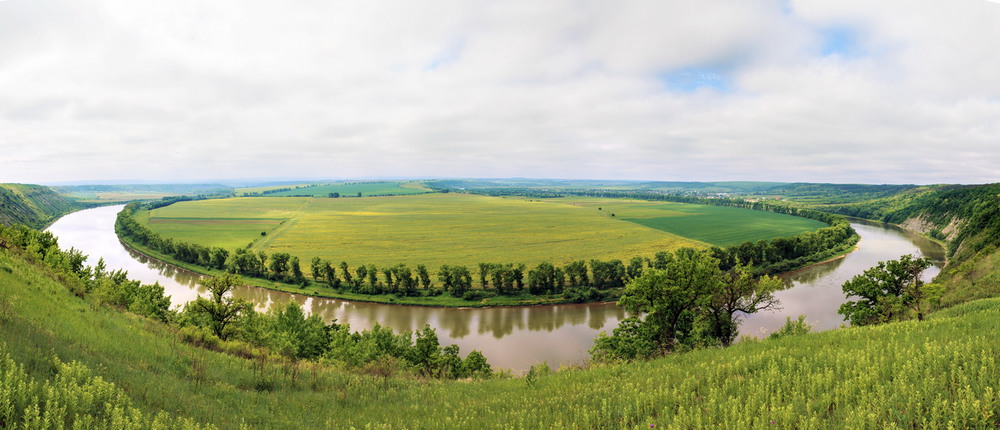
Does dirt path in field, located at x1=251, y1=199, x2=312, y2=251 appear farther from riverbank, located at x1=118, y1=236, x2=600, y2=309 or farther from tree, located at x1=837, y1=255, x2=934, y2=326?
tree, located at x1=837, y1=255, x2=934, y2=326

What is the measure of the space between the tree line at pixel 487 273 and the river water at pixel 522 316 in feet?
10.8

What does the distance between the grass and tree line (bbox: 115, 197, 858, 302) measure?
3986 cm

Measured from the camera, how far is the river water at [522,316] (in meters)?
37.9

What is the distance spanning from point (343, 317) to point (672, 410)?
48.3 meters

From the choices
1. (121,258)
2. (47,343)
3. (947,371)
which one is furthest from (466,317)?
(121,258)

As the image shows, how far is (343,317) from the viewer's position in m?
47.2

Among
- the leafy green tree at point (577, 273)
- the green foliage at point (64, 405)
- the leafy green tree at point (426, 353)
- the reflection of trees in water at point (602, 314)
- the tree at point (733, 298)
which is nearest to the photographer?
the green foliage at point (64, 405)

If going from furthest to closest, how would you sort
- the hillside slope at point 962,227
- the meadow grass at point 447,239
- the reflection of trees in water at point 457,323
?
1. the meadow grass at point 447,239
2. the reflection of trees in water at point 457,323
3. the hillside slope at point 962,227

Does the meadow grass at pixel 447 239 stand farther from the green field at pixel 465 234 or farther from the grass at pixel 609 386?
the grass at pixel 609 386

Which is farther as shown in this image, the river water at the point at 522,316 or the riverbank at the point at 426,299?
the riverbank at the point at 426,299

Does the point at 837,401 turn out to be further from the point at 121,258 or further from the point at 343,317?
the point at 121,258

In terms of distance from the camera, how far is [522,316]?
47812 millimetres

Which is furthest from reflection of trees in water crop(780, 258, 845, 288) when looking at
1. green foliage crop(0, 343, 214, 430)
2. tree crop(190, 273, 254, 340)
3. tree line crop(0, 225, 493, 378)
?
green foliage crop(0, 343, 214, 430)

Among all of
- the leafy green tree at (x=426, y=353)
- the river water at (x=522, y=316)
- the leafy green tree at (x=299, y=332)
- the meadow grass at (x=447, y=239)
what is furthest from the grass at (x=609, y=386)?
the meadow grass at (x=447, y=239)
